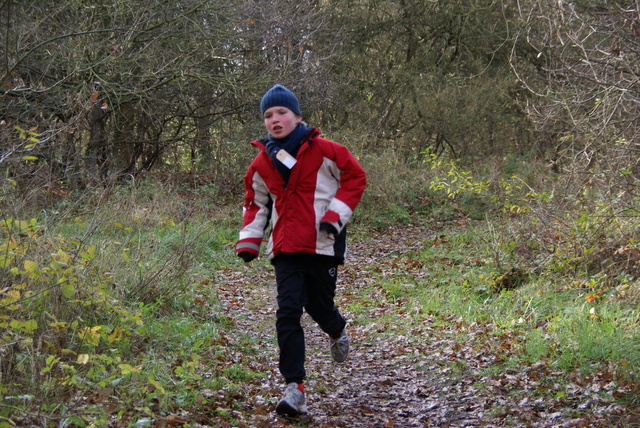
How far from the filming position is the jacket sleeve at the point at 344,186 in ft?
14.1

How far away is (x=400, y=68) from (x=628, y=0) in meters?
8.91

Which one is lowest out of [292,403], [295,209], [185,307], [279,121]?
[292,403]

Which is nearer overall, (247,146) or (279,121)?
(279,121)

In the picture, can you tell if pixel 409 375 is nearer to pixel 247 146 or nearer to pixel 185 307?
pixel 185 307

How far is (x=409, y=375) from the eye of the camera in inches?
214

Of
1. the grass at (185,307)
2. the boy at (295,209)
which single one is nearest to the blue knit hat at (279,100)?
the boy at (295,209)

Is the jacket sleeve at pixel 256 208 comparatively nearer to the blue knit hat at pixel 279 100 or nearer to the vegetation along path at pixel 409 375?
the blue knit hat at pixel 279 100

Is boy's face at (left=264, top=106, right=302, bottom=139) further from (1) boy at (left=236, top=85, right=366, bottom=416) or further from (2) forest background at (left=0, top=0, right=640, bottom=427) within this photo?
(2) forest background at (left=0, top=0, right=640, bottom=427)

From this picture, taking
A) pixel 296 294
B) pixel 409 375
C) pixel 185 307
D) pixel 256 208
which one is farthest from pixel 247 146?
pixel 296 294

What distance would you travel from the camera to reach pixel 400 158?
54.9 feet

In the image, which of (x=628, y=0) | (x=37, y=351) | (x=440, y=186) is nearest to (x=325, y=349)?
(x=37, y=351)

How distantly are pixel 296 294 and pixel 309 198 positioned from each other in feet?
2.13

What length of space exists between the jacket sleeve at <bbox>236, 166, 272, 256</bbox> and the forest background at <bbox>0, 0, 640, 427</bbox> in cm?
97

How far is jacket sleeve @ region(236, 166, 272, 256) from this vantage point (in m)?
4.51
